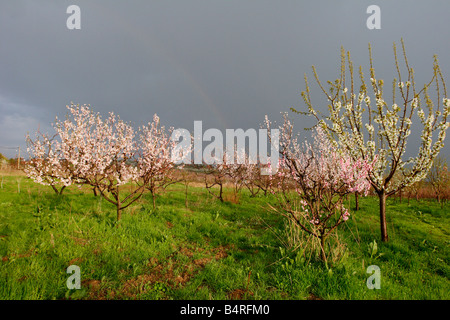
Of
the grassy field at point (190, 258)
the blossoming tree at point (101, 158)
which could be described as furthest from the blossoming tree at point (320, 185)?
the blossoming tree at point (101, 158)

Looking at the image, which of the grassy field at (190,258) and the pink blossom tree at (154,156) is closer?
the grassy field at (190,258)

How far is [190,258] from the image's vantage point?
5469 millimetres

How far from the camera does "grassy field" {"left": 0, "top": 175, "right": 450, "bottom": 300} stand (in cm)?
397

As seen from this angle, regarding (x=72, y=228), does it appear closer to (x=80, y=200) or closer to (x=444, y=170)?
(x=80, y=200)

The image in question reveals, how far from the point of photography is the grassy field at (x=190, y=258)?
13.0ft

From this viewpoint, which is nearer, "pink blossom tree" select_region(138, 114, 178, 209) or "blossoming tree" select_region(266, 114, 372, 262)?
"blossoming tree" select_region(266, 114, 372, 262)

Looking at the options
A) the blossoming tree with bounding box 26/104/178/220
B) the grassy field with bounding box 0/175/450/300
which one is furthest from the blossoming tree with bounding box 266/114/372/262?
the blossoming tree with bounding box 26/104/178/220

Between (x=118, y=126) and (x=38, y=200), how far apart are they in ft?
14.8

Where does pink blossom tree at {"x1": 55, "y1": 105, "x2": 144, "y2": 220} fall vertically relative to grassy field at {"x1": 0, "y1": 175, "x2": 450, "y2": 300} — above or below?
above

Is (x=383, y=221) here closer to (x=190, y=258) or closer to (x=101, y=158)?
(x=190, y=258)

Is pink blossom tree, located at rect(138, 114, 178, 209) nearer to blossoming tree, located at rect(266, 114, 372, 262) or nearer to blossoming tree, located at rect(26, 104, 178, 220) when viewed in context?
blossoming tree, located at rect(26, 104, 178, 220)

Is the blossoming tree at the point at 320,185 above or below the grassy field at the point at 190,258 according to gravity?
above

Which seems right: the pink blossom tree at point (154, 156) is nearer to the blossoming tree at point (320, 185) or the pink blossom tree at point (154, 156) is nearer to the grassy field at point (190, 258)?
the grassy field at point (190, 258)

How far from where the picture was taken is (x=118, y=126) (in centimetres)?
943
